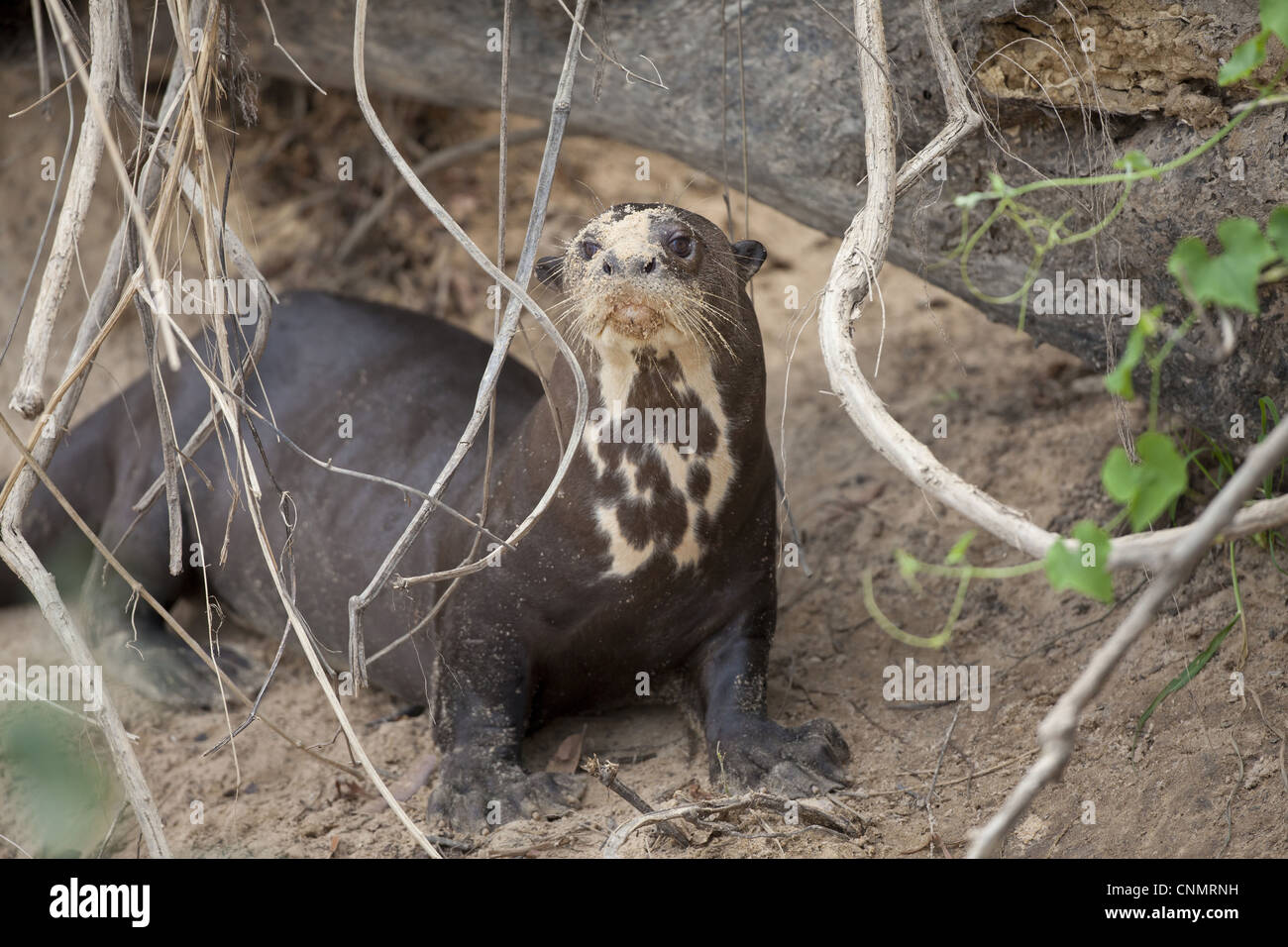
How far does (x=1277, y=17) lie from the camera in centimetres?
187

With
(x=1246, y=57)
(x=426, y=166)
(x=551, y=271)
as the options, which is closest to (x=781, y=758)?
(x=551, y=271)

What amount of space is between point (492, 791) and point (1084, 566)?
200 centimetres

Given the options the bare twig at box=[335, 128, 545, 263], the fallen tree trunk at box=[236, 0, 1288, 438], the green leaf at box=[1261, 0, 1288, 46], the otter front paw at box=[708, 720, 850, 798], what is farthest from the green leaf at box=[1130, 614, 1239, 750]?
the bare twig at box=[335, 128, 545, 263]

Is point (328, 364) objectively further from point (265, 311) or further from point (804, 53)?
point (804, 53)

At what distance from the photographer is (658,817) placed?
9.62 ft

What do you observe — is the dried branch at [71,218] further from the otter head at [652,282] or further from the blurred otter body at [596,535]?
the otter head at [652,282]

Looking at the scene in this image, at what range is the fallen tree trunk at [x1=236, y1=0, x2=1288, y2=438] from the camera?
122 inches

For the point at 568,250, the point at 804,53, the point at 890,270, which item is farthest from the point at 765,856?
the point at 890,270

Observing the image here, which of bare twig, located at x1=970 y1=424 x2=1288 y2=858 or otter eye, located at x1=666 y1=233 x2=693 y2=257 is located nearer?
bare twig, located at x1=970 y1=424 x2=1288 y2=858

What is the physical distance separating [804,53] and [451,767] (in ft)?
6.84

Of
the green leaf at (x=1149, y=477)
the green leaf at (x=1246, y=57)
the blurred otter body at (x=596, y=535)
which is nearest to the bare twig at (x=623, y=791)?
the blurred otter body at (x=596, y=535)

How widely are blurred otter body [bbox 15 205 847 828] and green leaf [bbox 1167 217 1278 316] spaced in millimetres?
1318

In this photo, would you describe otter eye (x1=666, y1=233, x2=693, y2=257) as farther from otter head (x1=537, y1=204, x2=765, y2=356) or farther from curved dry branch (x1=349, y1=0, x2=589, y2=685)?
curved dry branch (x1=349, y1=0, x2=589, y2=685)

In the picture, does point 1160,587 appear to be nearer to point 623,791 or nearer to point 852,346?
point 852,346
